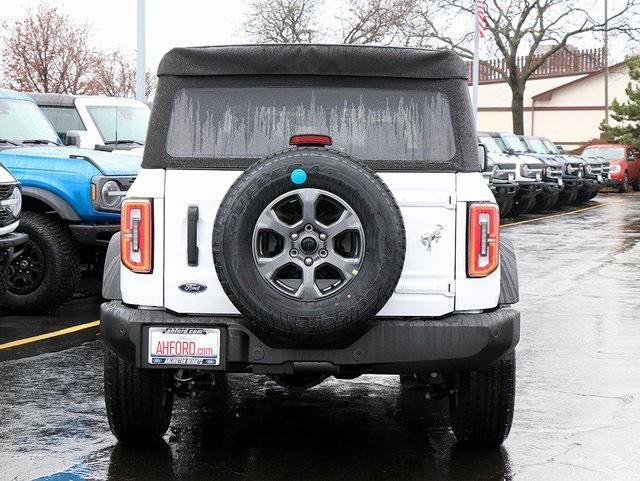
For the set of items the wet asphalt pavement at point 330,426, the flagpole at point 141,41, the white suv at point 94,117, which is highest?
the flagpole at point 141,41

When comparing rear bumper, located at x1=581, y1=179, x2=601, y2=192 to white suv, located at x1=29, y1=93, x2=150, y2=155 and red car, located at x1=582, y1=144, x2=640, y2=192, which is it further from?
white suv, located at x1=29, y1=93, x2=150, y2=155

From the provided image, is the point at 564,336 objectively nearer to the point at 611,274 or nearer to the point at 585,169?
the point at 611,274

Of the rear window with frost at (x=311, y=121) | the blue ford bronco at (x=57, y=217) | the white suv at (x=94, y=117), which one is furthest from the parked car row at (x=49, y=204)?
the rear window with frost at (x=311, y=121)

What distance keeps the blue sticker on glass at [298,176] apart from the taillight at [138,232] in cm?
78

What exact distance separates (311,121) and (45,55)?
44.1m

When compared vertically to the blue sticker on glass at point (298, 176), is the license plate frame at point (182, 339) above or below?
below

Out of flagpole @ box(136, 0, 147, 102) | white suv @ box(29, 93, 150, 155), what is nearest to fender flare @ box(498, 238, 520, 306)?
white suv @ box(29, 93, 150, 155)

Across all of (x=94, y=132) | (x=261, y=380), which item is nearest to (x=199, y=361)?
(x=261, y=380)

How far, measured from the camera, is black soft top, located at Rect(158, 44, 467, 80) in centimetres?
531

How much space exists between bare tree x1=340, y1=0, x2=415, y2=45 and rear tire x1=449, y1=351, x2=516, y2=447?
43.9 m

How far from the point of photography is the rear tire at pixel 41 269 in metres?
9.90

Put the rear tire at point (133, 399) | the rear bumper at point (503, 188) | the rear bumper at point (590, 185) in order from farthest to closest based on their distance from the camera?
the rear bumper at point (590, 185) → the rear bumper at point (503, 188) → the rear tire at point (133, 399)

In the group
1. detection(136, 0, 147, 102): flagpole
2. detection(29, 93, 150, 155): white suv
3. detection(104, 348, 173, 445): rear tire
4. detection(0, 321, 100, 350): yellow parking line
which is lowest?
detection(0, 321, 100, 350): yellow parking line

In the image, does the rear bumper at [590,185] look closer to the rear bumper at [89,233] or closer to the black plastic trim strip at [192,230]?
the rear bumper at [89,233]
